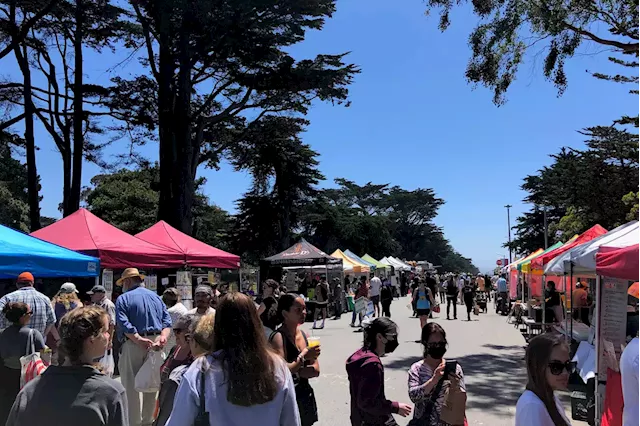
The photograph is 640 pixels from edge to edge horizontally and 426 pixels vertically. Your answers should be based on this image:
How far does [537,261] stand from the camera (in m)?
14.0

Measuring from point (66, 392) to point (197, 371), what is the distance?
599 mm

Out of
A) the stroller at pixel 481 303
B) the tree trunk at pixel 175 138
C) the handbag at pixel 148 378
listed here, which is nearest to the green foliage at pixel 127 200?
the tree trunk at pixel 175 138

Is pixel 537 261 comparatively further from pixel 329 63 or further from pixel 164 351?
pixel 329 63

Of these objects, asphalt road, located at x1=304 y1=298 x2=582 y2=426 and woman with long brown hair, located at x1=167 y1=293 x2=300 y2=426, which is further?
asphalt road, located at x1=304 y1=298 x2=582 y2=426

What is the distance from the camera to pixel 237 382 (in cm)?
248

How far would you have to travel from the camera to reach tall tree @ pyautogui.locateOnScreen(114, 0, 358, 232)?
22391mm

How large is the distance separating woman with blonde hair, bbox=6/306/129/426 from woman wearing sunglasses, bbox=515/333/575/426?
1.83 metres

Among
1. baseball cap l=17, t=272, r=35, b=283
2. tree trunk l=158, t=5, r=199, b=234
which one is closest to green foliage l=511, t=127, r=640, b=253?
tree trunk l=158, t=5, r=199, b=234

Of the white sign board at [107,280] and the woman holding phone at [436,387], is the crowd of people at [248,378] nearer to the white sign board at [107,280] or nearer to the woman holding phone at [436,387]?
the woman holding phone at [436,387]

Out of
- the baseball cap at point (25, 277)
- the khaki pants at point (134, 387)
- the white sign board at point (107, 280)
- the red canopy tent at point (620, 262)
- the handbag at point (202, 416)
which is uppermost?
the red canopy tent at point (620, 262)

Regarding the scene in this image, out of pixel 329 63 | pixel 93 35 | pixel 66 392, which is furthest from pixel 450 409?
pixel 93 35

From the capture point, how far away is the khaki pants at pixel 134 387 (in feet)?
21.3

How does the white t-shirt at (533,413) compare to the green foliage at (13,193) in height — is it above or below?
below

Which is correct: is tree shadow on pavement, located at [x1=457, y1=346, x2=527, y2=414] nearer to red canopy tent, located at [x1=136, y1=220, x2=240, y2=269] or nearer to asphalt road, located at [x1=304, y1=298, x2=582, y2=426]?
asphalt road, located at [x1=304, y1=298, x2=582, y2=426]
